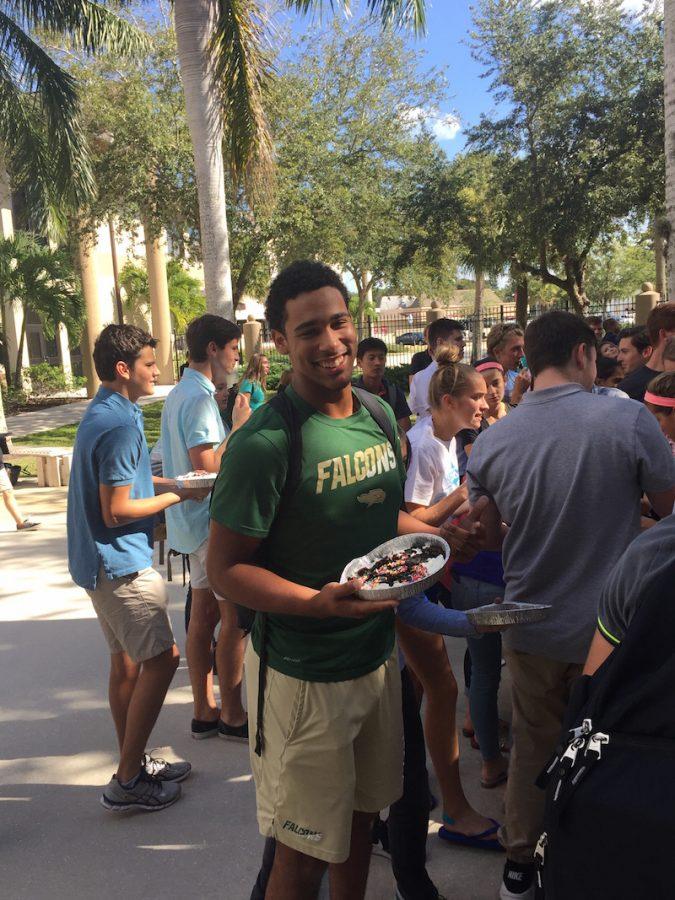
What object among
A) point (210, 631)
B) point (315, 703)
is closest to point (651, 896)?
point (315, 703)

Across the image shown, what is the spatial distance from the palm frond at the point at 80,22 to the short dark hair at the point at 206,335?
34.4 ft

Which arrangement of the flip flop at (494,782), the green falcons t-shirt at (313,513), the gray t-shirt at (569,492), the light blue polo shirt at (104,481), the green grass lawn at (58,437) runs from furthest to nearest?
the green grass lawn at (58,437) < the flip flop at (494,782) < the light blue polo shirt at (104,481) < the gray t-shirt at (569,492) < the green falcons t-shirt at (313,513)

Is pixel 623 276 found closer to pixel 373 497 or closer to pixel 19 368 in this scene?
pixel 19 368

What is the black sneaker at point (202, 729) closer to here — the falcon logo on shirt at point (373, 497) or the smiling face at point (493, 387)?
the falcon logo on shirt at point (373, 497)

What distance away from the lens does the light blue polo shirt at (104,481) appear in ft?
9.86

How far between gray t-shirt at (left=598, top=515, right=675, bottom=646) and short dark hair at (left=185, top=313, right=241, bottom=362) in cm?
277

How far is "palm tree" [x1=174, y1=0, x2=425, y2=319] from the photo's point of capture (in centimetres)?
907

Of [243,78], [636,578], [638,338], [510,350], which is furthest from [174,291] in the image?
[636,578]

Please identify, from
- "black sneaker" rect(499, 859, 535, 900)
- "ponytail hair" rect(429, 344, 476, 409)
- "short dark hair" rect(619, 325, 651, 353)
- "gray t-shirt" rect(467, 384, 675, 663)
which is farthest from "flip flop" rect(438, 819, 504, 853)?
"short dark hair" rect(619, 325, 651, 353)

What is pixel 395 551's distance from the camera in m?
2.08

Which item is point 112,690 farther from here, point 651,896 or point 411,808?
point 651,896

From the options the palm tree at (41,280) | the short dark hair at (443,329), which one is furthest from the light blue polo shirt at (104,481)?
the palm tree at (41,280)

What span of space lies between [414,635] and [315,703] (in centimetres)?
81

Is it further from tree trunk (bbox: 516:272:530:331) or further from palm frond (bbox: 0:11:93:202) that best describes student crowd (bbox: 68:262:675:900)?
tree trunk (bbox: 516:272:530:331)
